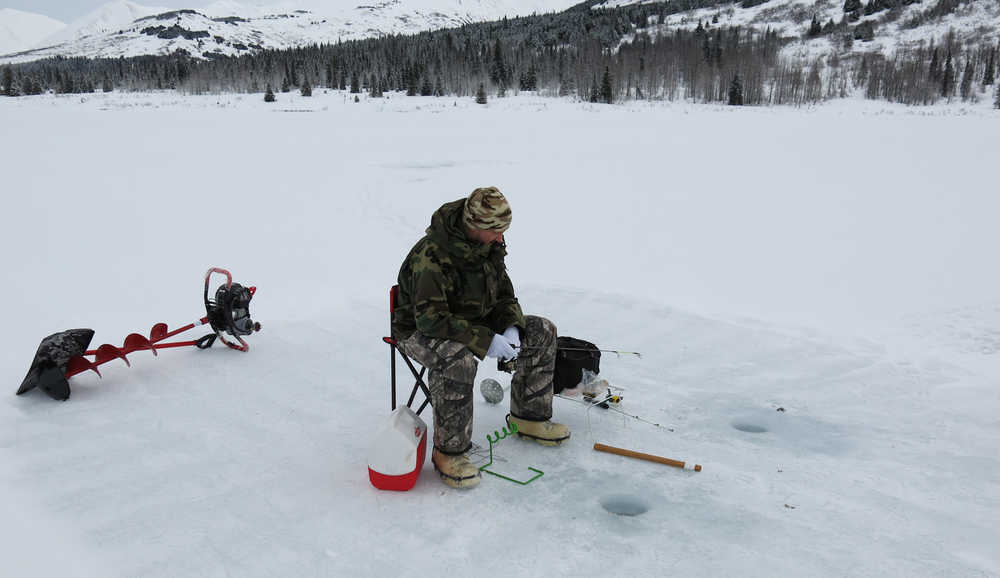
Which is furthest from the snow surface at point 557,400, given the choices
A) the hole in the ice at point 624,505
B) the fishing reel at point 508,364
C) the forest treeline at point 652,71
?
the forest treeline at point 652,71

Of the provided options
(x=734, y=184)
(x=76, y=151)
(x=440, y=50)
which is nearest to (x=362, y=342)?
(x=734, y=184)

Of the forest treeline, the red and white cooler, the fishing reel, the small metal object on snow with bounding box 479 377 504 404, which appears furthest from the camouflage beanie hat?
the forest treeline

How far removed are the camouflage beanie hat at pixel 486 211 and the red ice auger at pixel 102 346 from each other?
2604 millimetres

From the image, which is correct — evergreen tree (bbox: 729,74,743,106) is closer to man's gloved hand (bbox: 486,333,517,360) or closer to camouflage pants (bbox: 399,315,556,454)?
camouflage pants (bbox: 399,315,556,454)

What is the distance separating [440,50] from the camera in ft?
187

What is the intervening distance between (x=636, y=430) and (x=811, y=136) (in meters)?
12.4

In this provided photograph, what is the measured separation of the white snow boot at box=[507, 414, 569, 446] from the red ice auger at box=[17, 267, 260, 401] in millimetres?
2498

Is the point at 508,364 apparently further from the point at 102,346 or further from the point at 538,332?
the point at 102,346

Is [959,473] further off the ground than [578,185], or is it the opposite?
[578,185]

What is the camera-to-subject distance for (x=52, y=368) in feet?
12.9

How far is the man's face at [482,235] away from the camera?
10.2 feet

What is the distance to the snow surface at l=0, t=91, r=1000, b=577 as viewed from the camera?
270 centimetres

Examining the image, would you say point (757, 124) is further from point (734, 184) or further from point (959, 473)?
point (959, 473)

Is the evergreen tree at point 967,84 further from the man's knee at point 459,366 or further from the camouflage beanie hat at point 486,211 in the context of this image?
the man's knee at point 459,366
